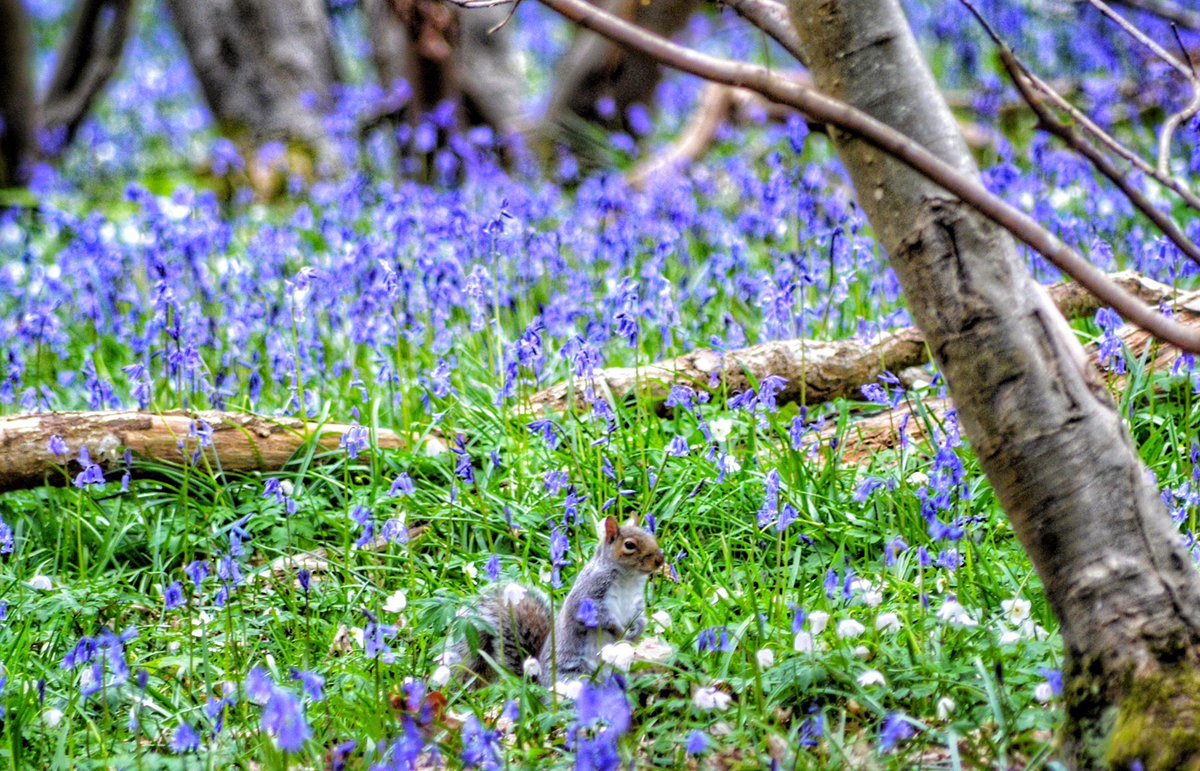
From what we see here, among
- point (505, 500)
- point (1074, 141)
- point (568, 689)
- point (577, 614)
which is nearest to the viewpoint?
point (1074, 141)

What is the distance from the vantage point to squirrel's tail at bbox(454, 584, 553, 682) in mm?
2885

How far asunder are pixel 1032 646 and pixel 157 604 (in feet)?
7.57

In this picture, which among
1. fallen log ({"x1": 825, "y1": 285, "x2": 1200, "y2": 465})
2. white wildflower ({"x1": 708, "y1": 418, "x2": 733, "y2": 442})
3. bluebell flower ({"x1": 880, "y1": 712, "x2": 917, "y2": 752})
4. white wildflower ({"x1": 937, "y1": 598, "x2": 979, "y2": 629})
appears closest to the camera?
bluebell flower ({"x1": 880, "y1": 712, "x2": 917, "y2": 752})

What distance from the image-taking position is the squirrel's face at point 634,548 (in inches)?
113

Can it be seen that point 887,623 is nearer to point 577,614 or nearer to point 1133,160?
point 577,614

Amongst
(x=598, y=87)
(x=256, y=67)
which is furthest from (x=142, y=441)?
(x=256, y=67)

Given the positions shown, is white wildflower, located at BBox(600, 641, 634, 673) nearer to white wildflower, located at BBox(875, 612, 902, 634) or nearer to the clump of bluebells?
the clump of bluebells

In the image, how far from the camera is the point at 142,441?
12.7ft

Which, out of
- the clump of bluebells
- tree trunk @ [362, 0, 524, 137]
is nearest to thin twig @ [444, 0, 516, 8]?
the clump of bluebells

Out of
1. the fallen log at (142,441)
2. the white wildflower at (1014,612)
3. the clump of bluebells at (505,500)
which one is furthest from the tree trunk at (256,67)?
the white wildflower at (1014,612)

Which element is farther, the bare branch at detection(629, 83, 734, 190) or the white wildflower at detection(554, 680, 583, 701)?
the bare branch at detection(629, 83, 734, 190)

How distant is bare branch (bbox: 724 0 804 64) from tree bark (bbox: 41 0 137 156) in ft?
28.4

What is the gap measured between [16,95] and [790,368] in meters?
7.61

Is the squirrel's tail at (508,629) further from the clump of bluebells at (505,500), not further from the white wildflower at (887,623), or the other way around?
the white wildflower at (887,623)
